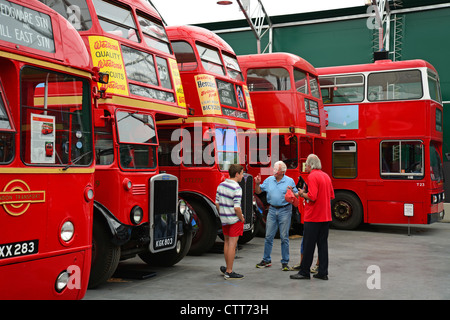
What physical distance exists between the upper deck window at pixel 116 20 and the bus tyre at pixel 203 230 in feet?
11.1

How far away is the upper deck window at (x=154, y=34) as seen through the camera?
8.47m

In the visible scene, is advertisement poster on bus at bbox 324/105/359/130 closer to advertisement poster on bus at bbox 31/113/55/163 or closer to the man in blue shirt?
the man in blue shirt

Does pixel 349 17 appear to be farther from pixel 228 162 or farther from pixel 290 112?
pixel 228 162

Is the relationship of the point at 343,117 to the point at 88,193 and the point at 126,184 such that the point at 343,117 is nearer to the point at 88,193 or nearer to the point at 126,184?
the point at 126,184

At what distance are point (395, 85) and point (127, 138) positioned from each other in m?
9.47

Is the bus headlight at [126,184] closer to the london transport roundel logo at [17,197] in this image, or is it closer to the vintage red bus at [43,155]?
the vintage red bus at [43,155]

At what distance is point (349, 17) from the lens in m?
22.5

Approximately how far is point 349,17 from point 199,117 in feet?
47.0

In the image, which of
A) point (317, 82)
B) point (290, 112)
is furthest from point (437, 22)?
point (290, 112)

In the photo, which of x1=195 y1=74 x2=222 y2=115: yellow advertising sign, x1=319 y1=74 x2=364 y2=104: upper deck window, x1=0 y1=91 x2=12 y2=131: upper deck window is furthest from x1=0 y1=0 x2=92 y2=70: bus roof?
x1=319 y1=74 x2=364 y2=104: upper deck window

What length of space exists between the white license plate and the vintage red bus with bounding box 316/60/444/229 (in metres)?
11.4

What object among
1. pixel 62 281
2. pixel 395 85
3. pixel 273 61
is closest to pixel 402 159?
pixel 395 85

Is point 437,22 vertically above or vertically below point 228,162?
above

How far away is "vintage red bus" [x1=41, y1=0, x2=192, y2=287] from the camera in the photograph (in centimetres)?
712
